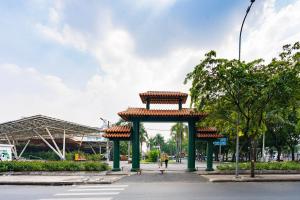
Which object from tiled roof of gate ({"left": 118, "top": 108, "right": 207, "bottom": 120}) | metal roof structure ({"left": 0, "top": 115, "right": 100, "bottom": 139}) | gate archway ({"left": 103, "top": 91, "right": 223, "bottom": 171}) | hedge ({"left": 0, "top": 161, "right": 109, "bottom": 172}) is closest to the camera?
hedge ({"left": 0, "top": 161, "right": 109, "bottom": 172})

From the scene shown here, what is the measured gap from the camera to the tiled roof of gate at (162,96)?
2759cm

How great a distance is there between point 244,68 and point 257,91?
5.49 ft

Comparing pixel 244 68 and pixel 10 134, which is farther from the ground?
pixel 244 68

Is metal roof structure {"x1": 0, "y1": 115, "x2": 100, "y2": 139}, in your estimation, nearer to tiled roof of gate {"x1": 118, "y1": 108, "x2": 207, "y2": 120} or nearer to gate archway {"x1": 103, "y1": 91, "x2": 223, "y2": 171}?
gate archway {"x1": 103, "y1": 91, "x2": 223, "y2": 171}

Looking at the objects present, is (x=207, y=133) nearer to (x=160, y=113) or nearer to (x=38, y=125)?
(x=160, y=113)

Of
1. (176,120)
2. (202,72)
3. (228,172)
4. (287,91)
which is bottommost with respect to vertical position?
(228,172)

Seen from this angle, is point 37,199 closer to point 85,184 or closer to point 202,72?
point 85,184

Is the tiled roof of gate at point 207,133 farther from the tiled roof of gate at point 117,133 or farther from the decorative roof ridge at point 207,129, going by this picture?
the tiled roof of gate at point 117,133

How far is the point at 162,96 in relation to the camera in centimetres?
2770

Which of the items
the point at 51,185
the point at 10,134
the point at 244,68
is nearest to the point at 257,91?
the point at 244,68

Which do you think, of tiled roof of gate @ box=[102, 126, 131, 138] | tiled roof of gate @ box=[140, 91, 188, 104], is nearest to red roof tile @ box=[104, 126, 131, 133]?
tiled roof of gate @ box=[102, 126, 131, 138]

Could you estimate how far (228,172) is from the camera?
2434 centimetres

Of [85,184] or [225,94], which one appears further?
[225,94]

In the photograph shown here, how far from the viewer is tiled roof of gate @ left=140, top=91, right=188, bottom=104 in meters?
27.6
